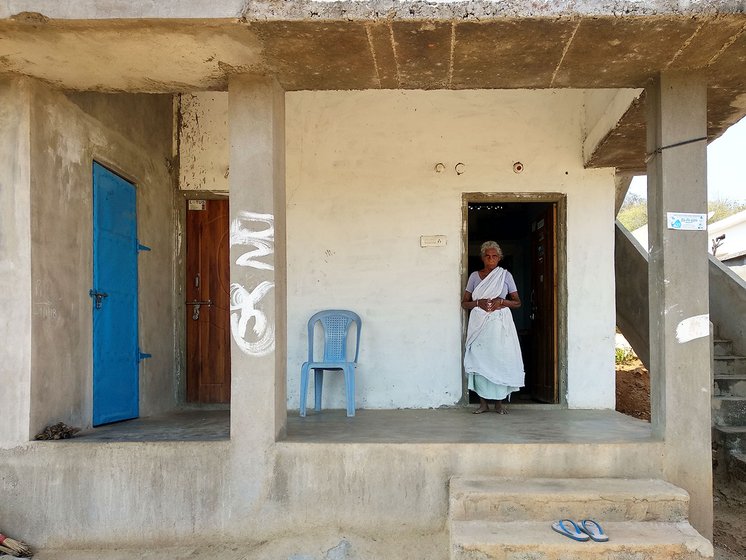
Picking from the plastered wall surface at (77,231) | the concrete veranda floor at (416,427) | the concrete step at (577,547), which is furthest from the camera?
the concrete veranda floor at (416,427)

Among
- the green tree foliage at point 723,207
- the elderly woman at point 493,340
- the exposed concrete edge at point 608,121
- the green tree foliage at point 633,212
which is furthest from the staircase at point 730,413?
the green tree foliage at point 633,212

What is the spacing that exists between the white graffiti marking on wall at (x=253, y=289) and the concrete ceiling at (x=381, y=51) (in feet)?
3.37

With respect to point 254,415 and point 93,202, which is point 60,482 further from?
point 93,202

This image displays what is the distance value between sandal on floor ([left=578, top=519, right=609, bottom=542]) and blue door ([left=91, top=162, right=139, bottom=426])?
370 centimetres

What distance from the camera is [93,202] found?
454 cm

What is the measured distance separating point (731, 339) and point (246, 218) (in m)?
5.47

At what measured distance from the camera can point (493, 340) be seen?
5.18m

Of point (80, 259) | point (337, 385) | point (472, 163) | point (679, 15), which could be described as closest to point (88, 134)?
point (80, 259)

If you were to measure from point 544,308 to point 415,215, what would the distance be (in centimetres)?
179

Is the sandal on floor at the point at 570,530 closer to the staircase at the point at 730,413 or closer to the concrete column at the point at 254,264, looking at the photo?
the concrete column at the point at 254,264

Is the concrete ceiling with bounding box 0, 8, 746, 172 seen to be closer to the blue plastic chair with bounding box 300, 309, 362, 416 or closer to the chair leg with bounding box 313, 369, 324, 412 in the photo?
the blue plastic chair with bounding box 300, 309, 362, 416

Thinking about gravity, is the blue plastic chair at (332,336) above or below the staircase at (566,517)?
above

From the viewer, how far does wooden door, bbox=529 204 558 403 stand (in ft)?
19.1

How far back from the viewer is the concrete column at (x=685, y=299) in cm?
368
